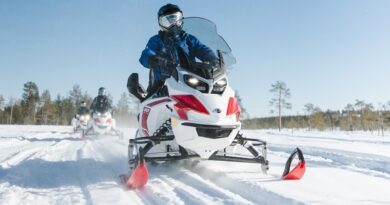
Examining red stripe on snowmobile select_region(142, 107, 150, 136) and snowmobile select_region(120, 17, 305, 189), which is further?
red stripe on snowmobile select_region(142, 107, 150, 136)

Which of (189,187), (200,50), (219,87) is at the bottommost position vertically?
(189,187)

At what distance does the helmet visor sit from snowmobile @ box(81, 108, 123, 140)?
9.40 m

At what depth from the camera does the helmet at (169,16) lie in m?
4.96

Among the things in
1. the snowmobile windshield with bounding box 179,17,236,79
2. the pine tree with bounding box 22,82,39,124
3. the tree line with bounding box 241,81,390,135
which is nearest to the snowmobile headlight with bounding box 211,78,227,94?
the snowmobile windshield with bounding box 179,17,236,79

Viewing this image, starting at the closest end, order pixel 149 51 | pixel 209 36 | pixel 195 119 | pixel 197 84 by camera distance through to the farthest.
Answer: pixel 195 119, pixel 197 84, pixel 149 51, pixel 209 36

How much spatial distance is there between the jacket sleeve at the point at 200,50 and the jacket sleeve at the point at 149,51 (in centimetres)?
55

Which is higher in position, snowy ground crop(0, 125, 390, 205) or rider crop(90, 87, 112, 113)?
rider crop(90, 87, 112, 113)

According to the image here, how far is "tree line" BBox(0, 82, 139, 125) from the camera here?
76.0 m

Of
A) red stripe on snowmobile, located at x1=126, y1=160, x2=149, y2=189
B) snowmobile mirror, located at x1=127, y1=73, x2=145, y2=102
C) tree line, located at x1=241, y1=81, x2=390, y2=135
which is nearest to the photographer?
red stripe on snowmobile, located at x1=126, y1=160, x2=149, y2=189

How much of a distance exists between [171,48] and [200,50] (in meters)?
0.45

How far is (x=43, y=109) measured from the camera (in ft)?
259

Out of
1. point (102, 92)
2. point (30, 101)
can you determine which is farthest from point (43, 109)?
point (102, 92)

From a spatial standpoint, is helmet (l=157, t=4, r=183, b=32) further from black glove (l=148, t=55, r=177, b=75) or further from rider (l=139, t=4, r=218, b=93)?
black glove (l=148, t=55, r=177, b=75)

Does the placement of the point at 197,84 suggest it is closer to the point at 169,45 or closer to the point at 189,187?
the point at 189,187
